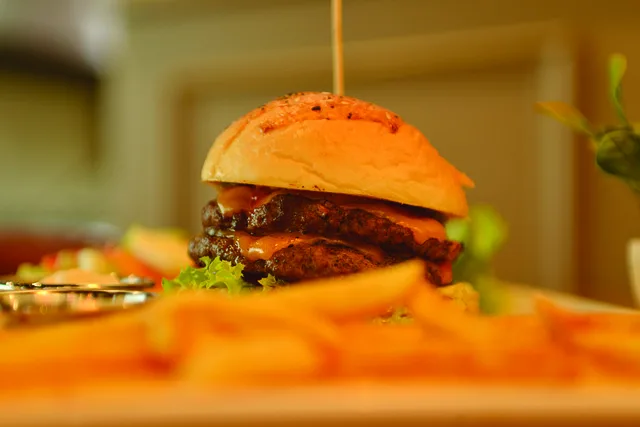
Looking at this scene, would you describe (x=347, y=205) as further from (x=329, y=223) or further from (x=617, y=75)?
(x=617, y=75)

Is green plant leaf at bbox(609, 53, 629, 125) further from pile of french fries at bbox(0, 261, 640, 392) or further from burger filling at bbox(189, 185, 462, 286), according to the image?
pile of french fries at bbox(0, 261, 640, 392)

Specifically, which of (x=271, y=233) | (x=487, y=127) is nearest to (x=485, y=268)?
(x=271, y=233)

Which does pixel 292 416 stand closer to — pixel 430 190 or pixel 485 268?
pixel 430 190

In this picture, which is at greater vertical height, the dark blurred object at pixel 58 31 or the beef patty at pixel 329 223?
the dark blurred object at pixel 58 31

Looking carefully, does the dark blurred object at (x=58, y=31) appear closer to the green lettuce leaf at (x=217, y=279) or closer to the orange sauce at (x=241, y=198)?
the orange sauce at (x=241, y=198)

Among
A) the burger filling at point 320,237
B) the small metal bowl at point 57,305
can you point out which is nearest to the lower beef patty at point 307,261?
the burger filling at point 320,237

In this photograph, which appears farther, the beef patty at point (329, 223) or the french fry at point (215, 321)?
the beef patty at point (329, 223)

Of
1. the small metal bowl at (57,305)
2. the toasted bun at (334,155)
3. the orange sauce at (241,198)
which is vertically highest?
the toasted bun at (334,155)
